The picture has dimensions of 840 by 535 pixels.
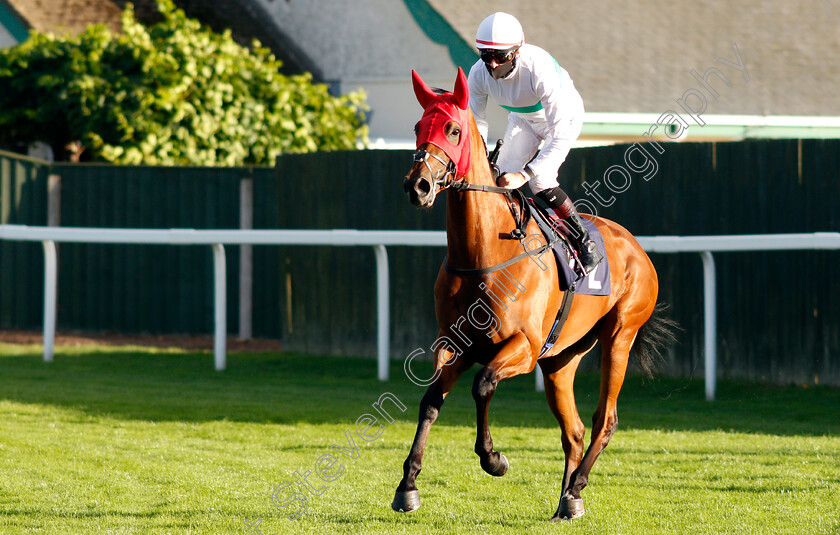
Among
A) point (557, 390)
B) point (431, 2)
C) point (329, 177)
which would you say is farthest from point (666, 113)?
point (557, 390)

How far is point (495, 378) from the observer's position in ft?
14.0

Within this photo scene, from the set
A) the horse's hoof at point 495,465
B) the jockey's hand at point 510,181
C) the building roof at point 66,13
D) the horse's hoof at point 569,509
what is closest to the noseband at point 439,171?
the jockey's hand at point 510,181

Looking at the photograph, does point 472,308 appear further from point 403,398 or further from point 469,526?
point 403,398

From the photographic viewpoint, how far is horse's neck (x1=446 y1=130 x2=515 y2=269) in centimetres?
440

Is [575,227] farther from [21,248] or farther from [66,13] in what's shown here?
[66,13]

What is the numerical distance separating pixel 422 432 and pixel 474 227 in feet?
2.95

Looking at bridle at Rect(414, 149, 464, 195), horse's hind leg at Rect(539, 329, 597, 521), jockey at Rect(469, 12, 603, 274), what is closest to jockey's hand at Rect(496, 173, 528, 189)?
jockey at Rect(469, 12, 603, 274)

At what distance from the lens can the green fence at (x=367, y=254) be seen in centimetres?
773

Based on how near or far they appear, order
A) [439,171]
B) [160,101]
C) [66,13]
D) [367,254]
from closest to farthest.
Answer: [439,171] < [367,254] < [160,101] < [66,13]

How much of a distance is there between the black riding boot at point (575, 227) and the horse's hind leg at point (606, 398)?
1.90 ft

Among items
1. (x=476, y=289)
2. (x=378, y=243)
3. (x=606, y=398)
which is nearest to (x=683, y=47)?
(x=378, y=243)

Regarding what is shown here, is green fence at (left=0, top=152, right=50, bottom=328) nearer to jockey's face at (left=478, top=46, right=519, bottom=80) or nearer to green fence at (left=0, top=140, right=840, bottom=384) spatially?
green fence at (left=0, top=140, right=840, bottom=384)

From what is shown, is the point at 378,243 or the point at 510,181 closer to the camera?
the point at 510,181

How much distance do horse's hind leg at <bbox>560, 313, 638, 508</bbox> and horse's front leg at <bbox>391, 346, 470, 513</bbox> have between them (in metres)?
0.71
